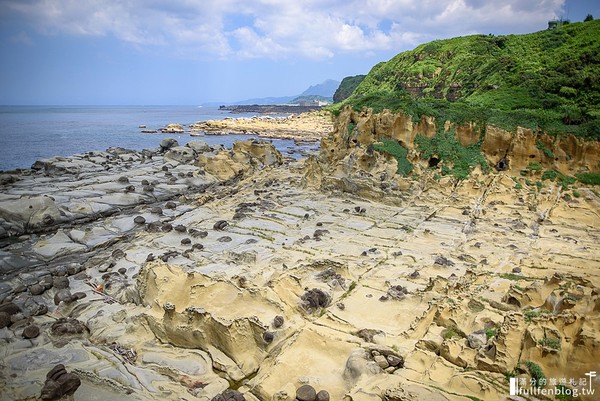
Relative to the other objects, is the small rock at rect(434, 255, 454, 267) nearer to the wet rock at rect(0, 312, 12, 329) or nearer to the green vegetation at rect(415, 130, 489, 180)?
the green vegetation at rect(415, 130, 489, 180)

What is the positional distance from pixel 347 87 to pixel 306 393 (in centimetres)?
13924

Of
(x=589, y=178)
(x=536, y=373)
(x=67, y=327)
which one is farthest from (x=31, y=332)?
(x=589, y=178)

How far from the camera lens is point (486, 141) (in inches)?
1109

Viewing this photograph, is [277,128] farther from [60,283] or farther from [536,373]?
[536,373]

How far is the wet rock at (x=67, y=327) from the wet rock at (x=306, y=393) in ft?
26.3

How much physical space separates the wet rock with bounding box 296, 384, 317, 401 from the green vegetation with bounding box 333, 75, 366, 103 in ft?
425

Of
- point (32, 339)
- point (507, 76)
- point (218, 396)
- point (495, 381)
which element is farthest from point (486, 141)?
point (32, 339)

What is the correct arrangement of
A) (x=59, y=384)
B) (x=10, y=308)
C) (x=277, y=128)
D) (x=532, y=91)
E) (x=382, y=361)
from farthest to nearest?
(x=277, y=128), (x=532, y=91), (x=10, y=308), (x=382, y=361), (x=59, y=384)

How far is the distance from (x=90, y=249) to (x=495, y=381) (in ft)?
66.2

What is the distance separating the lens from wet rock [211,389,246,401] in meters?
9.55

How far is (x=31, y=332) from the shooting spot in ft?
42.2

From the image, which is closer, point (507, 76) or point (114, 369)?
point (114, 369)

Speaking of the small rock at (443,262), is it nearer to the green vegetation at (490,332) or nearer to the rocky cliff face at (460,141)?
the green vegetation at (490,332)

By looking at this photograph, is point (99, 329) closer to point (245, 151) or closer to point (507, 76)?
point (245, 151)
